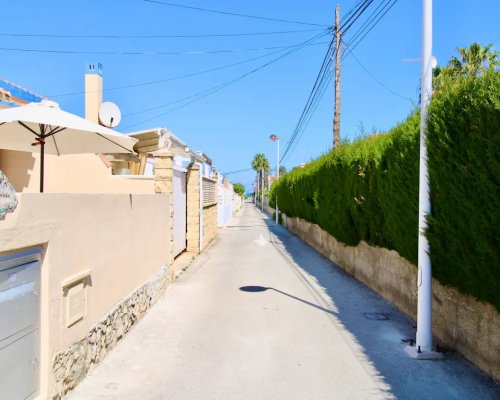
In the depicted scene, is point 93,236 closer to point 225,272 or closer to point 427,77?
point 427,77

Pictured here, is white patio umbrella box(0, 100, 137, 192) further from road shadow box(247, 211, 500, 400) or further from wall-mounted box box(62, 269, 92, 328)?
road shadow box(247, 211, 500, 400)

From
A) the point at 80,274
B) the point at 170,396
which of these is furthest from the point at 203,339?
the point at 80,274

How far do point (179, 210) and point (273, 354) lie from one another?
7.99 m

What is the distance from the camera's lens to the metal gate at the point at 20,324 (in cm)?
302

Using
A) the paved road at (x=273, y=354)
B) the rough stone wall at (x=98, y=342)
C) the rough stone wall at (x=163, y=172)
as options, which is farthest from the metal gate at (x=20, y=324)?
the rough stone wall at (x=163, y=172)

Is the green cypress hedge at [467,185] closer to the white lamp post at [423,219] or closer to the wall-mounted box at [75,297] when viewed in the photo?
the white lamp post at [423,219]

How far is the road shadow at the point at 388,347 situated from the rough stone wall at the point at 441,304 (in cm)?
15

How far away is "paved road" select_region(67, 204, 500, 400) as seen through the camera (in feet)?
13.3

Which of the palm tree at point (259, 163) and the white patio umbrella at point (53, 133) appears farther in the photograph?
the palm tree at point (259, 163)

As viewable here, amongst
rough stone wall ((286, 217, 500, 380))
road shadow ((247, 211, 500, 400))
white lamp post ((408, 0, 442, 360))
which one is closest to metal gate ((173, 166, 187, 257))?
road shadow ((247, 211, 500, 400))

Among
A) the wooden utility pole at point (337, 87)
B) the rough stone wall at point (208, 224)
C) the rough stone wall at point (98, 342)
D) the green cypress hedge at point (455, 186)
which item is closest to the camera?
the rough stone wall at point (98, 342)

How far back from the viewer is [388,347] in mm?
5254

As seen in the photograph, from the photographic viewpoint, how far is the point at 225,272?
1071cm

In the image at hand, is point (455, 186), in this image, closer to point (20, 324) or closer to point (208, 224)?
point (20, 324)
